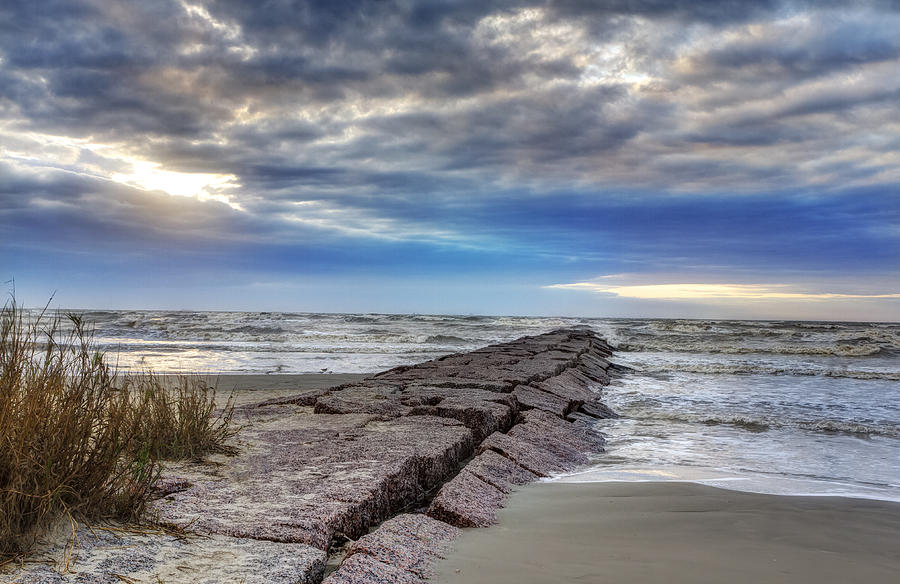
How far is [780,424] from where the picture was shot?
6.73 meters

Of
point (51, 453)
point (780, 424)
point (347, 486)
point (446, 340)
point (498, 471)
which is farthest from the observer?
point (446, 340)

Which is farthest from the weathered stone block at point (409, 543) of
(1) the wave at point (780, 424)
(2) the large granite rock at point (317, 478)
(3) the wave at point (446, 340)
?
(3) the wave at point (446, 340)

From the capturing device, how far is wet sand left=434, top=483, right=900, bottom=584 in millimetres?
2400

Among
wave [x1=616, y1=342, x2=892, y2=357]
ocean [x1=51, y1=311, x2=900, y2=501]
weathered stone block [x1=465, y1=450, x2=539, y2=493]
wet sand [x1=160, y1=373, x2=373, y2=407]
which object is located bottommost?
wet sand [x1=160, y1=373, x2=373, y2=407]

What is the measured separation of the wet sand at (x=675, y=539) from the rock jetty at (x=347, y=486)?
0.64ft

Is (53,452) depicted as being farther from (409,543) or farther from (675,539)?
(675,539)

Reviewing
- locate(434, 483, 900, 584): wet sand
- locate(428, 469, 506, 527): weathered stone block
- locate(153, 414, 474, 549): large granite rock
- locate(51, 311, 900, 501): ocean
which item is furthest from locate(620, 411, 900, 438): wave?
locate(428, 469, 506, 527): weathered stone block

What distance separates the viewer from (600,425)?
654 cm

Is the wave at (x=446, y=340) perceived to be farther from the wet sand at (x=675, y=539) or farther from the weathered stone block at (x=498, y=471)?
the wet sand at (x=675, y=539)

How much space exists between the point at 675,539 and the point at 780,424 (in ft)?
14.9

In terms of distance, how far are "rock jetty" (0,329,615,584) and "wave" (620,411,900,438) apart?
1443 mm

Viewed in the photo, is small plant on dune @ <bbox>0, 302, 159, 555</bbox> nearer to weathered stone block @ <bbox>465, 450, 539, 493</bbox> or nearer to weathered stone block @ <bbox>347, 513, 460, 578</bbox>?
weathered stone block @ <bbox>347, 513, 460, 578</bbox>

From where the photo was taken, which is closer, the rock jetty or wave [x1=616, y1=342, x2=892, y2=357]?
the rock jetty

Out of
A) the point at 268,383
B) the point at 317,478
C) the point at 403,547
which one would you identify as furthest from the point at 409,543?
the point at 268,383
